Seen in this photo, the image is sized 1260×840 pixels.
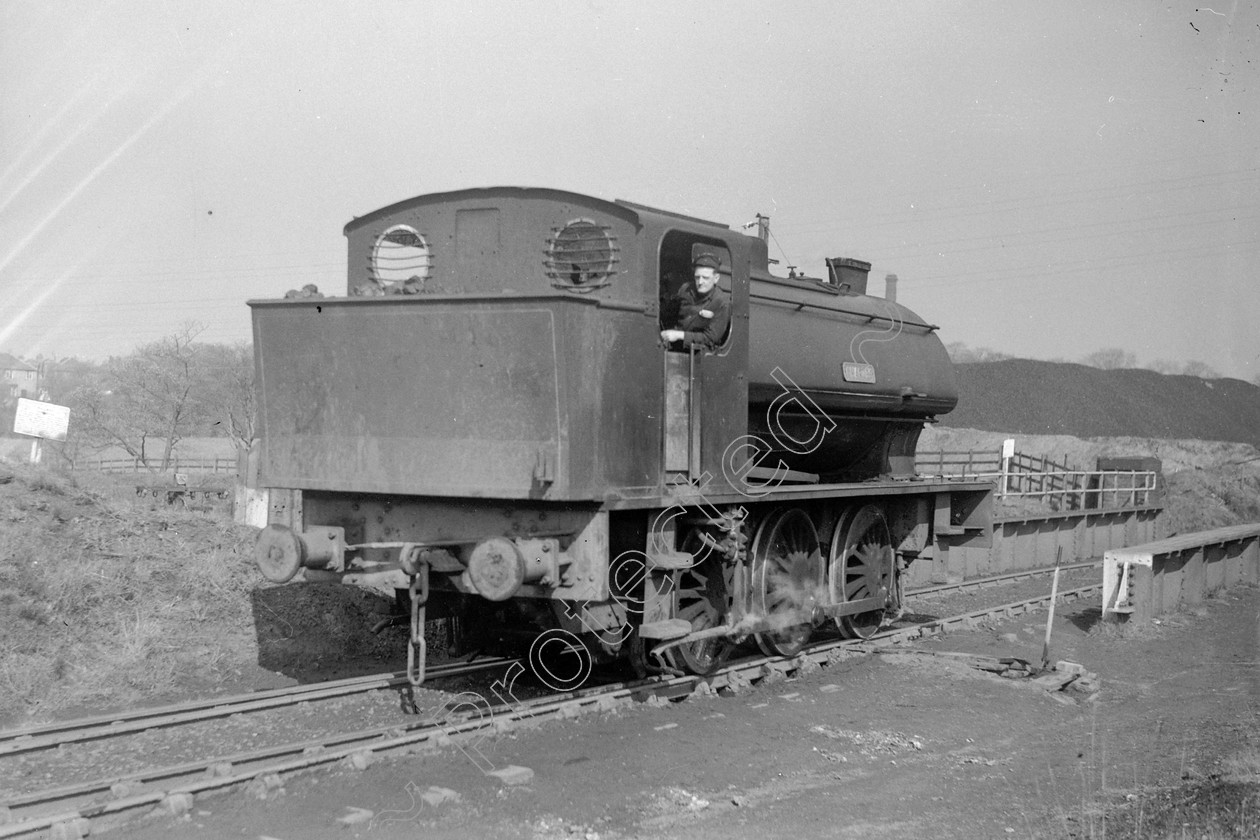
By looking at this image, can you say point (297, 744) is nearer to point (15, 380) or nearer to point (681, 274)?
point (681, 274)

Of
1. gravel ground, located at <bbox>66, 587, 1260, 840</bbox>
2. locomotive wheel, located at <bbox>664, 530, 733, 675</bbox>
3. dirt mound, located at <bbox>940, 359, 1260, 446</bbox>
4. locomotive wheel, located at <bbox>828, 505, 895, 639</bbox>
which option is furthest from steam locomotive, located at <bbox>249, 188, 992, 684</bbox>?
dirt mound, located at <bbox>940, 359, 1260, 446</bbox>

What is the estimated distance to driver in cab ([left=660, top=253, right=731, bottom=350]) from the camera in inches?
306

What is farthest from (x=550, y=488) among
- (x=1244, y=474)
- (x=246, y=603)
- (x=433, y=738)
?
(x=1244, y=474)

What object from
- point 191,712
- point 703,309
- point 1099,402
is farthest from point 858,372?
point 1099,402

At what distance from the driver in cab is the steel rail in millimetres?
2954

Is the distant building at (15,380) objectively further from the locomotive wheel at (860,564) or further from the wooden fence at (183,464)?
the locomotive wheel at (860,564)

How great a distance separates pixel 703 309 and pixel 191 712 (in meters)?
4.20

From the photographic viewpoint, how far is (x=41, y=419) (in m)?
13.8

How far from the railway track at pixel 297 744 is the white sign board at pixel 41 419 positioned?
776 cm

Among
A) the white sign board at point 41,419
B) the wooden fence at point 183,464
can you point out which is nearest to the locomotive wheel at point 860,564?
the white sign board at point 41,419

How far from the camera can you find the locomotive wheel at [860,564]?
10117 millimetres

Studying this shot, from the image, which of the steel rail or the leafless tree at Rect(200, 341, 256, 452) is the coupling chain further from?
the leafless tree at Rect(200, 341, 256, 452)

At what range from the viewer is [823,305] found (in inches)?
387

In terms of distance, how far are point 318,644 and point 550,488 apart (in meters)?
3.92
